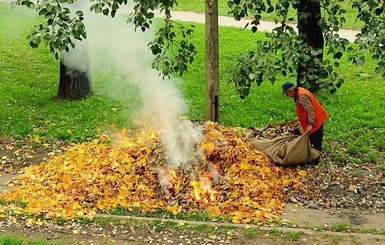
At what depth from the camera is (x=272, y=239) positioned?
6.30 m

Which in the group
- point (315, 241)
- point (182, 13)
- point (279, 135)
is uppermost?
point (182, 13)

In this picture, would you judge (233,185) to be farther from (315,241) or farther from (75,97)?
(75,97)

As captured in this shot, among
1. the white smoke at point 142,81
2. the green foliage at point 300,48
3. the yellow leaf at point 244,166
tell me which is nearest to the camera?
the green foliage at point 300,48

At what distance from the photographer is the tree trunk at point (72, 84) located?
10.9m

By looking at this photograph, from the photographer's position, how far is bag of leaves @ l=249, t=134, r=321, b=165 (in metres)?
7.96

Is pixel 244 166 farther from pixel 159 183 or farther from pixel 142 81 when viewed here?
pixel 142 81

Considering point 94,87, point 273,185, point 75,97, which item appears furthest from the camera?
point 94,87

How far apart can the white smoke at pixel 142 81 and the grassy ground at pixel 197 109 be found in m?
0.42

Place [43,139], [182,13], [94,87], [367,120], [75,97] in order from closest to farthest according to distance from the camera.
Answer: [43,139] < [367,120] < [75,97] < [94,87] < [182,13]

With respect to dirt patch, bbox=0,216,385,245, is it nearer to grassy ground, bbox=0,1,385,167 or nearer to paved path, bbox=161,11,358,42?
grassy ground, bbox=0,1,385,167

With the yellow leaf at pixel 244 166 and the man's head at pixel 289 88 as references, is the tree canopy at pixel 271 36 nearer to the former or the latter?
the man's head at pixel 289 88

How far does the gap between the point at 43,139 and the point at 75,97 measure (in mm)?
1776

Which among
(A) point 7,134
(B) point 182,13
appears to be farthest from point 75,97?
(B) point 182,13

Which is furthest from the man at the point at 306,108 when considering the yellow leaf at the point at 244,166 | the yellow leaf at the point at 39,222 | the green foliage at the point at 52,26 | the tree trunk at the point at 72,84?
the tree trunk at the point at 72,84
